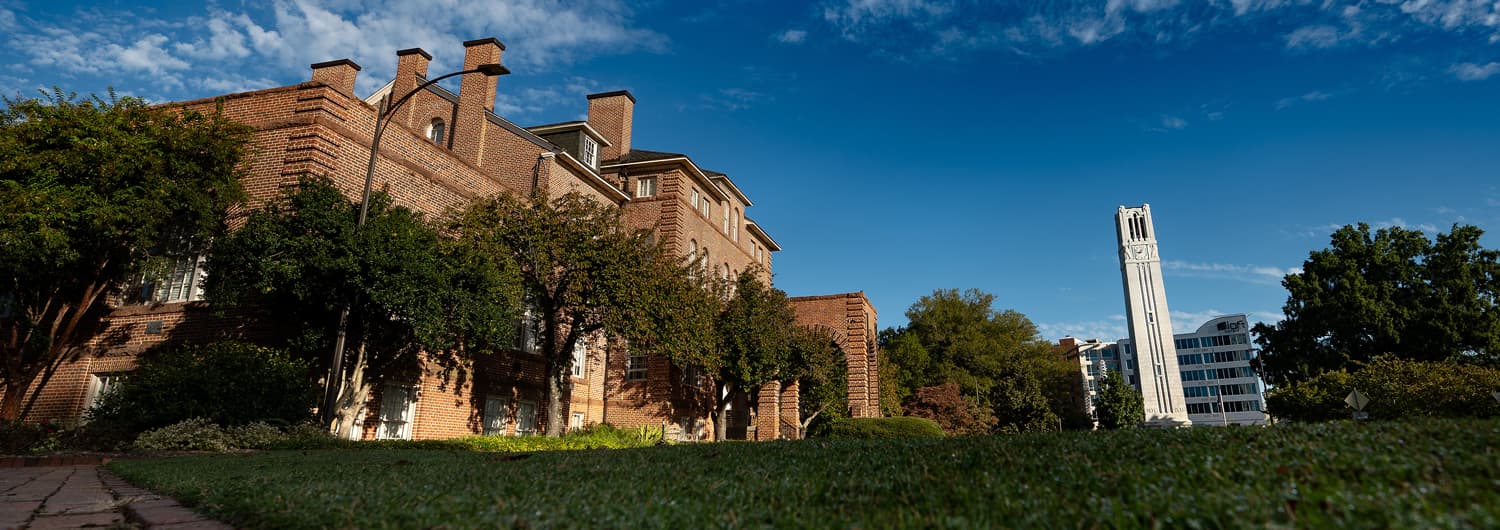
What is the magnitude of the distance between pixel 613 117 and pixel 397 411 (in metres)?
19.4

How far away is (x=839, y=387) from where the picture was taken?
33.2m

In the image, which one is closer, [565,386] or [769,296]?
[565,386]

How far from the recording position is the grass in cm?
275

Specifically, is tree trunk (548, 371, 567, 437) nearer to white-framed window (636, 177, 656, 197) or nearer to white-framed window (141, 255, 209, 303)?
white-framed window (141, 255, 209, 303)

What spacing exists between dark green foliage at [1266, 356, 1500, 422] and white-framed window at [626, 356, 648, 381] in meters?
22.2

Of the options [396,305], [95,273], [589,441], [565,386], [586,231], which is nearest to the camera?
[396,305]

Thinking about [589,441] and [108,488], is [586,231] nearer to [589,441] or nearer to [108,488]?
[589,441]

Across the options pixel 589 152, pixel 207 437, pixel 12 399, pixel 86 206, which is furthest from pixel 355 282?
pixel 589 152

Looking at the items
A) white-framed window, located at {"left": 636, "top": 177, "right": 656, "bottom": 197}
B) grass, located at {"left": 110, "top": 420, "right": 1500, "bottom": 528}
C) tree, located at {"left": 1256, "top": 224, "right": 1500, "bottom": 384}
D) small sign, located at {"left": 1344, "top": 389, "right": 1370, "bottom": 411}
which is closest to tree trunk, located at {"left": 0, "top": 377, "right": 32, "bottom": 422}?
grass, located at {"left": 110, "top": 420, "right": 1500, "bottom": 528}

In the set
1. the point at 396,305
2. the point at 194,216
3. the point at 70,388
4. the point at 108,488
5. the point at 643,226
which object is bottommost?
the point at 108,488

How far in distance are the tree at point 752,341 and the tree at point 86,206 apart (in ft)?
49.3

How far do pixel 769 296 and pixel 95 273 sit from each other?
19966 millimetres

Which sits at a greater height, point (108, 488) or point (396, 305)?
point (396, 305)

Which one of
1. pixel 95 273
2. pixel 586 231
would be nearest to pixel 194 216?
pixel 95 273
